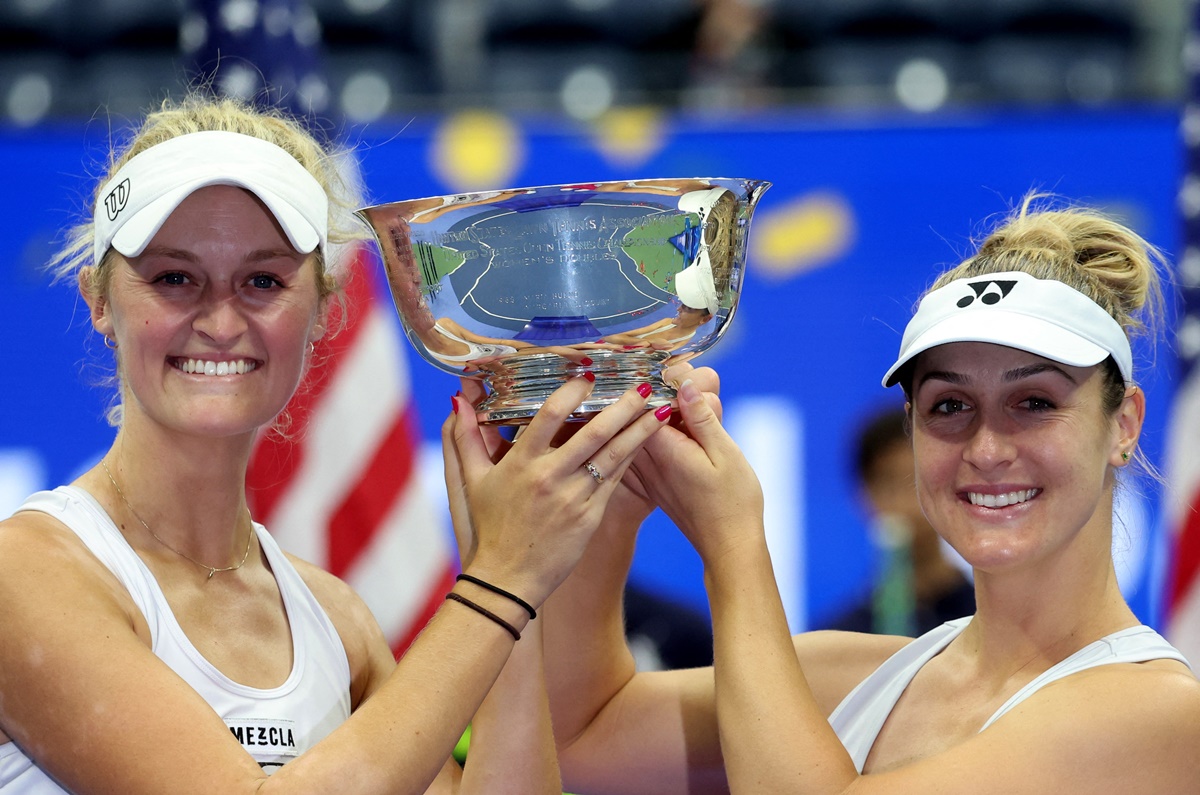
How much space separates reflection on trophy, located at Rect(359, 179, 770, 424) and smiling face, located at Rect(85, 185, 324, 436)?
16 centimetres

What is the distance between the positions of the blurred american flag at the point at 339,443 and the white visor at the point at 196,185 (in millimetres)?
1629

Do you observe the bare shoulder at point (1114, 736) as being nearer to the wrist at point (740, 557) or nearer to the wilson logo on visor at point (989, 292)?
the wrist at point (740, 557)

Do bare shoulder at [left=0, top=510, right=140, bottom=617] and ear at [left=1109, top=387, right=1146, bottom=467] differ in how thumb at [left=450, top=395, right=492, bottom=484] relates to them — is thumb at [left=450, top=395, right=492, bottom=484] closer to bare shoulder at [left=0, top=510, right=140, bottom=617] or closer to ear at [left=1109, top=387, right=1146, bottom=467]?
bare shoulder at [left=0, top=510, right=140, bottom=617]

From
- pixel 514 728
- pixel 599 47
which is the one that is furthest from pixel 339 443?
pixel 599 47

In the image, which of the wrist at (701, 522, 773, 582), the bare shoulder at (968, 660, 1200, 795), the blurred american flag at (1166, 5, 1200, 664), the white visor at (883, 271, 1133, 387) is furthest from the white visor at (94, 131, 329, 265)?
the blurred american flag at (1166, 5, 1200, 664)

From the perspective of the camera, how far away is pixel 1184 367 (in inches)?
141

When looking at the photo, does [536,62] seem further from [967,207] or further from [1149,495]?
[1149,495]

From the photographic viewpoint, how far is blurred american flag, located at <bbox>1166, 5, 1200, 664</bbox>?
11.6 feet

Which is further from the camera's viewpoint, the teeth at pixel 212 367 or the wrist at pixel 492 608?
the teeth at pixel 212 367

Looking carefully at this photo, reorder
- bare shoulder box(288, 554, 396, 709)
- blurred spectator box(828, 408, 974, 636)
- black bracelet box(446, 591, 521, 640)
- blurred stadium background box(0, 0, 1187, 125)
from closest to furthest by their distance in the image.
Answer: black bracelet box(446, 591, 521, 640), bare shoulder box(288, 554, 396, 709), blurred spectator box(828, 408, 974, 636), blurred stadium background box(0, 0, 1187, 125)

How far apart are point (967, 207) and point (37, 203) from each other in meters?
2.75

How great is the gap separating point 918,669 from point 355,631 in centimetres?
85

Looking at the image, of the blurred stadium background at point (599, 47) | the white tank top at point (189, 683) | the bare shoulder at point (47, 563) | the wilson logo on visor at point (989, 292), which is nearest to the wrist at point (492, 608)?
the white tank top at point (189, 683)

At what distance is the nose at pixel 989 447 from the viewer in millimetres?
1875
